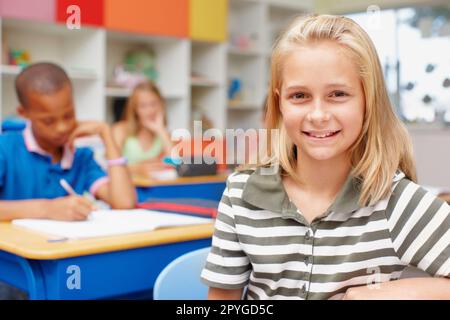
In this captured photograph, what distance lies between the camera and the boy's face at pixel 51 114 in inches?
57.4

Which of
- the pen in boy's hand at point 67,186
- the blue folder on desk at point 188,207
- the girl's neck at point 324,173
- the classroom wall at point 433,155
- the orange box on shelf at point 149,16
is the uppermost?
the orange box on shelf at point 149,16

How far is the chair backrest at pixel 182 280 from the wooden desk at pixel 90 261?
0.14 meters

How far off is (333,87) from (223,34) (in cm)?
348

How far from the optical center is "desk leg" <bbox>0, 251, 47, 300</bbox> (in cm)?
97

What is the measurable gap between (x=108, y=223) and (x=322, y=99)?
0.68 m

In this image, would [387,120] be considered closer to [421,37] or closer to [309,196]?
[309,196]

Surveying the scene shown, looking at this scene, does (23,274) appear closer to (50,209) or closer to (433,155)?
(50,209)

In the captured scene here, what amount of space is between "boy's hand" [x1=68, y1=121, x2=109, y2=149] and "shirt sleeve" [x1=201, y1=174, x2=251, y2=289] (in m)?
0.91

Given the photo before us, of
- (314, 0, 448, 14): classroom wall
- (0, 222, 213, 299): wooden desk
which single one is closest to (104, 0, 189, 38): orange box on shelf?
(314, 0, 448, 14): classroom wall

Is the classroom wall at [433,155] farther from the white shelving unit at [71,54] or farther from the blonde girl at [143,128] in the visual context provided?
the white shelving unit at [71,54]

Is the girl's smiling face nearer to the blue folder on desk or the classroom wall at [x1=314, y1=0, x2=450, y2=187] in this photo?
the blue folder on desk

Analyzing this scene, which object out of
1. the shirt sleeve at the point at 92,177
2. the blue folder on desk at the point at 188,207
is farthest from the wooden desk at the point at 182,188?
the blue folder on desk at the point at 188,207

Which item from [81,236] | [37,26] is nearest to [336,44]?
[81,236]
